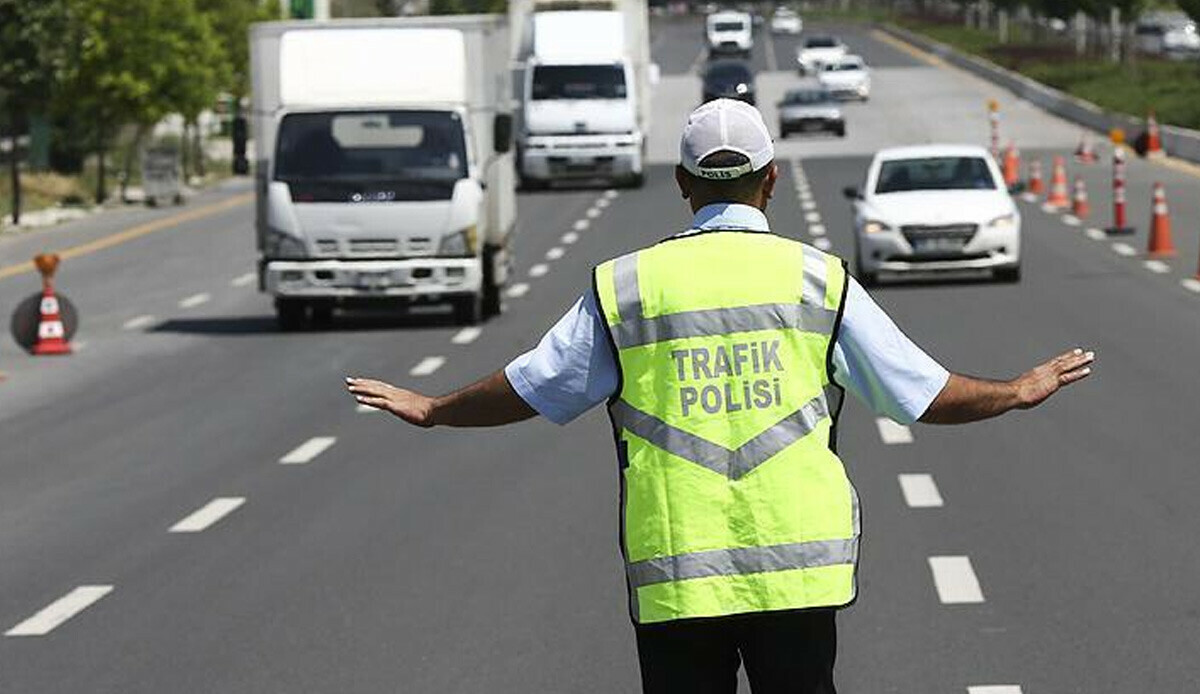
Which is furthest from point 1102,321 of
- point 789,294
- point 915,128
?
point 915,128

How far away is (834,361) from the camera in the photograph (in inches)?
216

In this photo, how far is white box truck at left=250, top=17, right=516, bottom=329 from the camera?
26.7 meters

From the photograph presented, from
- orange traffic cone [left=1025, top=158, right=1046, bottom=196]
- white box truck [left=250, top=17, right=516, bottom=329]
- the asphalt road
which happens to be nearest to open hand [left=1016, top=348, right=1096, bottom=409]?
the asphalt road

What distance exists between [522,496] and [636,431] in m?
9.52

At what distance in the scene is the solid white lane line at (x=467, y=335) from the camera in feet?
84.0

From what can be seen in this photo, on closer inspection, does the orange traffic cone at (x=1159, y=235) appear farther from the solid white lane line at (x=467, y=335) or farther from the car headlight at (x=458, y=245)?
the car headlight at (x=458, y=245)

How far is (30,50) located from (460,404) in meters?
50.5

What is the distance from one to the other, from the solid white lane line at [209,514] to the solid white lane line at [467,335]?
1028 centimetres

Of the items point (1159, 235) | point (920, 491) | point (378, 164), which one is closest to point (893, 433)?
point (920, 491)

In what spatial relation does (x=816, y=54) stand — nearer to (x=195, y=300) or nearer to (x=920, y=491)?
(x=195, y=300)

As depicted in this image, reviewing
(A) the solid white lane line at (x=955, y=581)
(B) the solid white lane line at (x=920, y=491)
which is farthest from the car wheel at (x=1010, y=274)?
(A) the solid white lane line at (x=955, y=581)

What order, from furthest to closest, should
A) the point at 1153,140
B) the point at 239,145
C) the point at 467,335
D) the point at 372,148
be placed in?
1. the point at 1153,140
2. the point at 239,145
3. the point at 372,148
4. the point at 467,335

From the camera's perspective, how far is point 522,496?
49.0 feet

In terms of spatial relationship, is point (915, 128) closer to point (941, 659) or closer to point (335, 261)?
point (335, 261)
